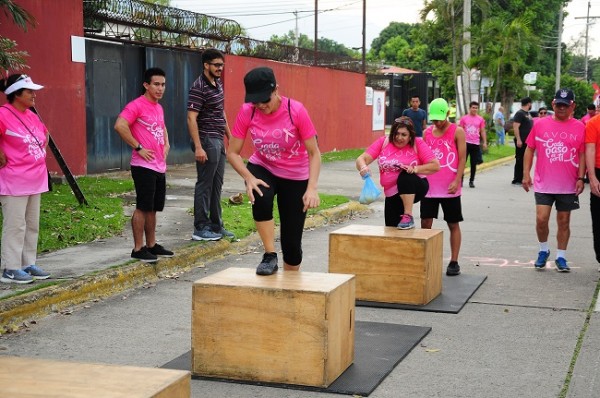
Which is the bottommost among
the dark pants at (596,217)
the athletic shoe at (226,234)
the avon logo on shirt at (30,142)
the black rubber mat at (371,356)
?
the black rubber mat at (371,356)

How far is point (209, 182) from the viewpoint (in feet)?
34.6

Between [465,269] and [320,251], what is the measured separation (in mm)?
1839

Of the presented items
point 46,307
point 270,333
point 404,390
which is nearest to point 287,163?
point 270,333

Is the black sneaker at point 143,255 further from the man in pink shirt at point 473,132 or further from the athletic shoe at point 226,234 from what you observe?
the man in pink shirt at point 473,132

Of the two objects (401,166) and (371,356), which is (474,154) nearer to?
(401,166)

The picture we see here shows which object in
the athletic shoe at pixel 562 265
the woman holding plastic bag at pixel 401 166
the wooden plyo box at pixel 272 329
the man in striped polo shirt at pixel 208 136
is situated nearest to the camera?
the wooden plyo box at pixel 272 329

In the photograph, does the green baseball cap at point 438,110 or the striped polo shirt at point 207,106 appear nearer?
the green baseball cap at point 438,110

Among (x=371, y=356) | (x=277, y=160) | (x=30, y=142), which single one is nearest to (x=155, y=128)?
(x=30, y=142)

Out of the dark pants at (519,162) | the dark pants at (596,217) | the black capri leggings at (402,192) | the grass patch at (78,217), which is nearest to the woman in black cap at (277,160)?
the black capri leggings at (402,192)

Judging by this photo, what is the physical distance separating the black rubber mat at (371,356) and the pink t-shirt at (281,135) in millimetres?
1323

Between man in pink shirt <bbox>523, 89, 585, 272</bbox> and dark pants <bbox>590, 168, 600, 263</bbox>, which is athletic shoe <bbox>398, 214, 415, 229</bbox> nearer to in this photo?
man in pink shirt <bbox>523, 89, 585, 272</bbox>

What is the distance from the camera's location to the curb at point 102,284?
7.26m

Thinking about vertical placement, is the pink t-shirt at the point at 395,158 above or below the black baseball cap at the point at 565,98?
below

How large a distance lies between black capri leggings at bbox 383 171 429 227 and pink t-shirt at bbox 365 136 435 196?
0.06 m
